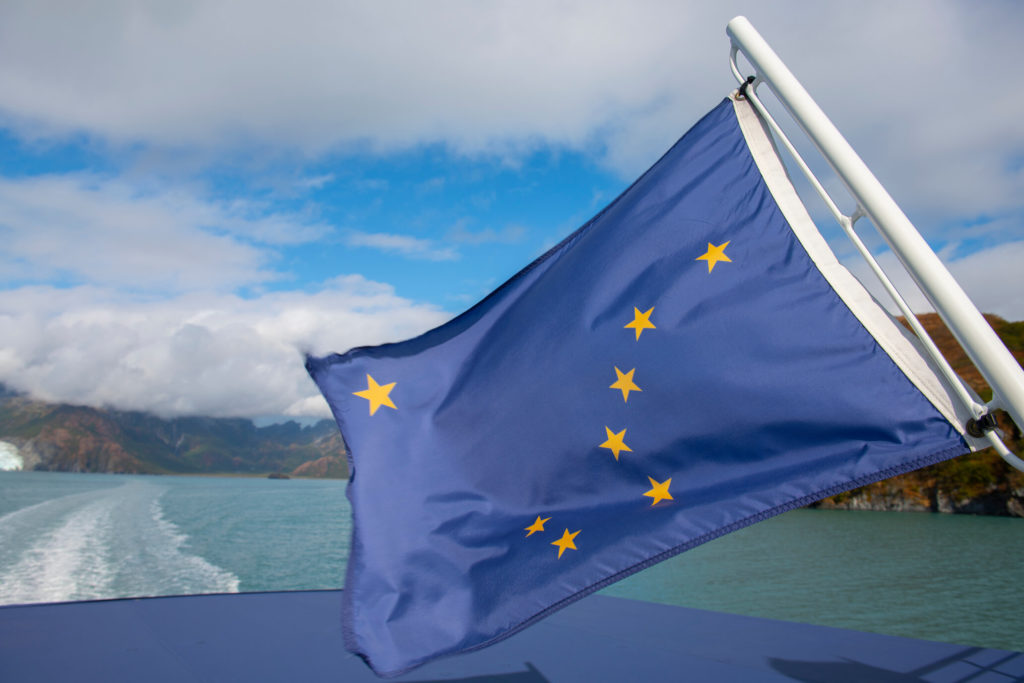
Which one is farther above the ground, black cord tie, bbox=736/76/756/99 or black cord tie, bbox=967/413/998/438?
black cord tie, bbox=736/76/756/99

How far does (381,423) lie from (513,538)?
2.33 ft

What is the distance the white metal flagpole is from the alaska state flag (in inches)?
14.1

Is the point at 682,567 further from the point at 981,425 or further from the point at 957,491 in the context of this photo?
the point at 957,491

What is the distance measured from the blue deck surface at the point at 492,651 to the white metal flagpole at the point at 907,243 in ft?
9.31

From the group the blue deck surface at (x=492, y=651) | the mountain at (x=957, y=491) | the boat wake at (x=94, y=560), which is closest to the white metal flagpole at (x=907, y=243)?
the blue deck surface at (x=492, y=651)

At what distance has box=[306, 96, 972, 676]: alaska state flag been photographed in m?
2.22

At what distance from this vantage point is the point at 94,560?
61.8 feet

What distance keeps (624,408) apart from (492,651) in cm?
257

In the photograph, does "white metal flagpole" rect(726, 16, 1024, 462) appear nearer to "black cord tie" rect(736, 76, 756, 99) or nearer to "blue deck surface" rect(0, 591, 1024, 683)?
"black cord tie" rect(736, 76, 756, 99)

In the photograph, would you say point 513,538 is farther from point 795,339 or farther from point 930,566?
point 930,566

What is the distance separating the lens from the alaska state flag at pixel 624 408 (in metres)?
2.22

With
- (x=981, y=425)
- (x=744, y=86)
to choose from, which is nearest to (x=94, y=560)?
(x=744, y=86)

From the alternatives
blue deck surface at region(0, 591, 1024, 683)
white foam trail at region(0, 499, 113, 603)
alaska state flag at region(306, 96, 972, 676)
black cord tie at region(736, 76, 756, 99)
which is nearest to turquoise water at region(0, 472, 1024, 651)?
white foam trail at region(0, 499, 113, 603)

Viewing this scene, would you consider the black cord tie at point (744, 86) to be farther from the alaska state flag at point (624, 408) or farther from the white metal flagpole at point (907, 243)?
the white metal flagpole at point (907, 243)
